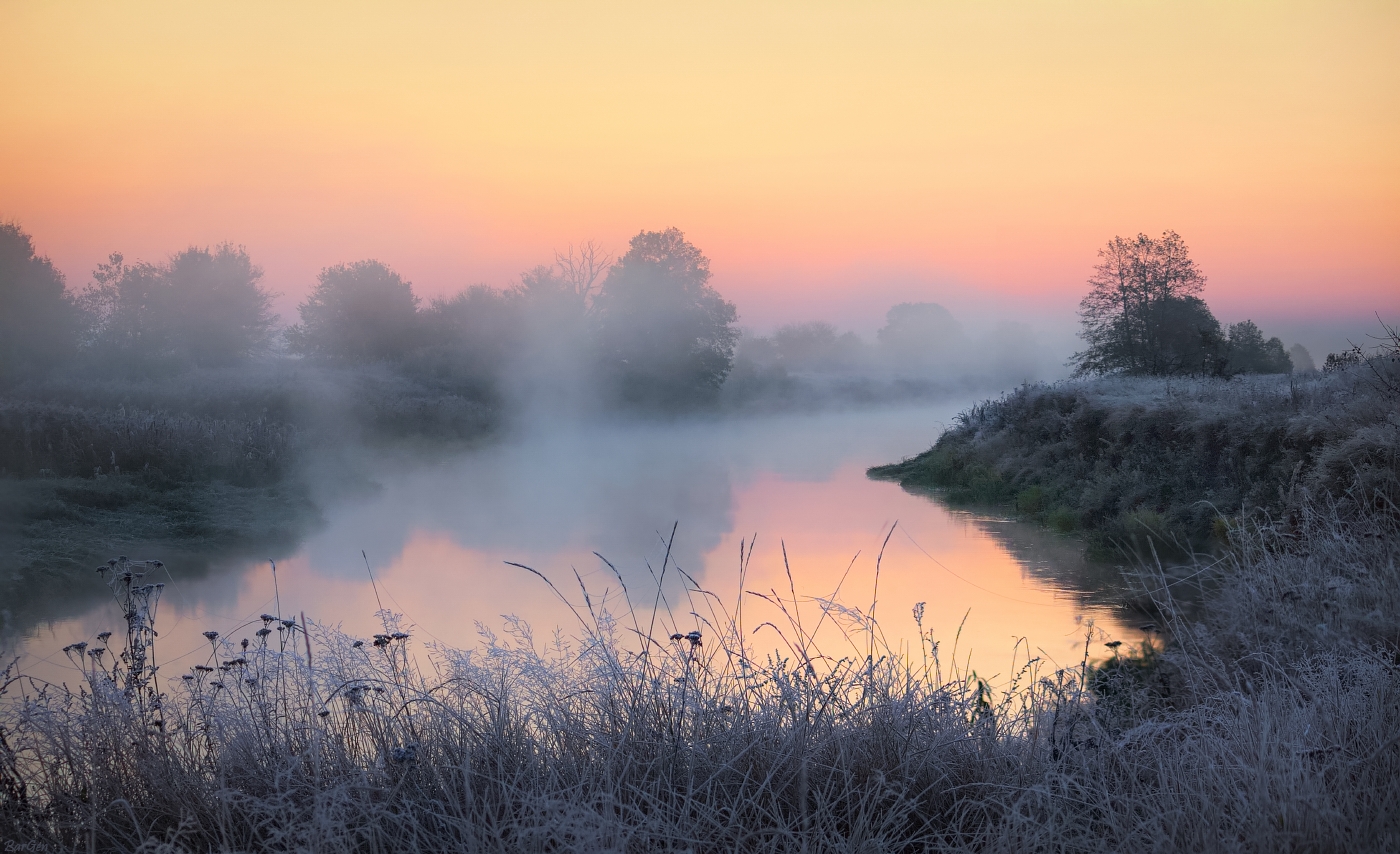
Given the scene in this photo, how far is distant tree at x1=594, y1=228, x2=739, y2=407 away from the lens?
1693 inches

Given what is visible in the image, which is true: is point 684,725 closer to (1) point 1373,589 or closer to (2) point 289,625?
(2) point 289,625

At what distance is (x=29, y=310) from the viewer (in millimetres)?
15234

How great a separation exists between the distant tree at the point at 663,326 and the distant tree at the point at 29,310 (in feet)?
87.7

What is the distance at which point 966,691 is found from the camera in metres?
3.66

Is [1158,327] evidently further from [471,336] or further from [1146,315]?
[471,336]

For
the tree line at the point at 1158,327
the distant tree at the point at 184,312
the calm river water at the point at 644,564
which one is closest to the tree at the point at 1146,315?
the tree line at the point at 1158,327

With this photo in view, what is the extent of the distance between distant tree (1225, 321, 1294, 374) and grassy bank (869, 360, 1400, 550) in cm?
1343

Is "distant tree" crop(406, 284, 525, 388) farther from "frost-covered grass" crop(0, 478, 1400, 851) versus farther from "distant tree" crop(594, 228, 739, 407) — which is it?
"frost-covered grass" crop(0, 478, 1400, 851)

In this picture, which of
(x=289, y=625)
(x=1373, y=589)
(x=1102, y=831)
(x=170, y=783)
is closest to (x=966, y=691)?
(x=1102, y=831)

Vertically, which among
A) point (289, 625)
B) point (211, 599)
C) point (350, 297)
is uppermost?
point (350, 297)

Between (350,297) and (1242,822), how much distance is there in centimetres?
3892

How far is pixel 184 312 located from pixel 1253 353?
35556 mm

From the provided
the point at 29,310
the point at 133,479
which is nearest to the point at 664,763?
the point at 133,479

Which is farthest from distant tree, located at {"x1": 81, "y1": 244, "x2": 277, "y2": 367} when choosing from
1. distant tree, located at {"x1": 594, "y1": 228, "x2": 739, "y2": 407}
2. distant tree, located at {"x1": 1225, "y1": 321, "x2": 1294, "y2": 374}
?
distant tree, located at {"x1": 1225, "y1": 321, "x2": 1294, "y2": 374}
